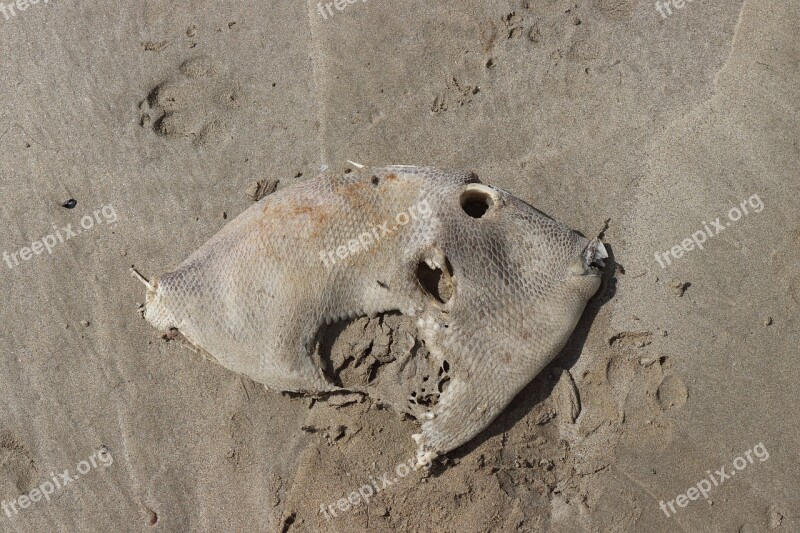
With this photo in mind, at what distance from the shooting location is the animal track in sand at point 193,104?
3.93 m

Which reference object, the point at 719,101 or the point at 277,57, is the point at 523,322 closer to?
the point at 719,101

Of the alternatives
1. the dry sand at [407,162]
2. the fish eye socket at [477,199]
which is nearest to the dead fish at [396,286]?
the fish eye socket at [477,199]

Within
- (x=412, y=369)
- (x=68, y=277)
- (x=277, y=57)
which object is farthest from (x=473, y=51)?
(x=68, y=277)

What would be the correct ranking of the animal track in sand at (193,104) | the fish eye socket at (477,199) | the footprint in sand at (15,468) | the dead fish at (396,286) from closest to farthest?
the dead fish at (396,286)
the fish eye socket at (477,199)
the footprint in sand at (15,468)
the animal track in sand at (193,104)

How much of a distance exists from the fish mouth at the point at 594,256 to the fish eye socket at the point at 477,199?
66 centimetres

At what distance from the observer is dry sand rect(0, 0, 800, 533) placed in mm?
3482

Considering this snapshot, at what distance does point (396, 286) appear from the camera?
Answer: 10.2ft

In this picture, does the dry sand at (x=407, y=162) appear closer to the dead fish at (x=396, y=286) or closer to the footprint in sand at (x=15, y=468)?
the footprint in sand at (x=15, y=468)

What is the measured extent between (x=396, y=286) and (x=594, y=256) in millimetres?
1271

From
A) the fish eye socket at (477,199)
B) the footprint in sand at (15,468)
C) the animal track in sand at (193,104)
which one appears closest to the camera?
the fish eye socket at (477,199)

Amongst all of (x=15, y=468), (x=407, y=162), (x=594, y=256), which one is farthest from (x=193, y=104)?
(x=594, y=256)

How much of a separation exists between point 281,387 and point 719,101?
3.47 meters

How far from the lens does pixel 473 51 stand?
13.0 ft

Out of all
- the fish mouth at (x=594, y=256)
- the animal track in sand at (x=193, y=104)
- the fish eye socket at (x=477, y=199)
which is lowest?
the fish mouth at (x=594, y=256)
